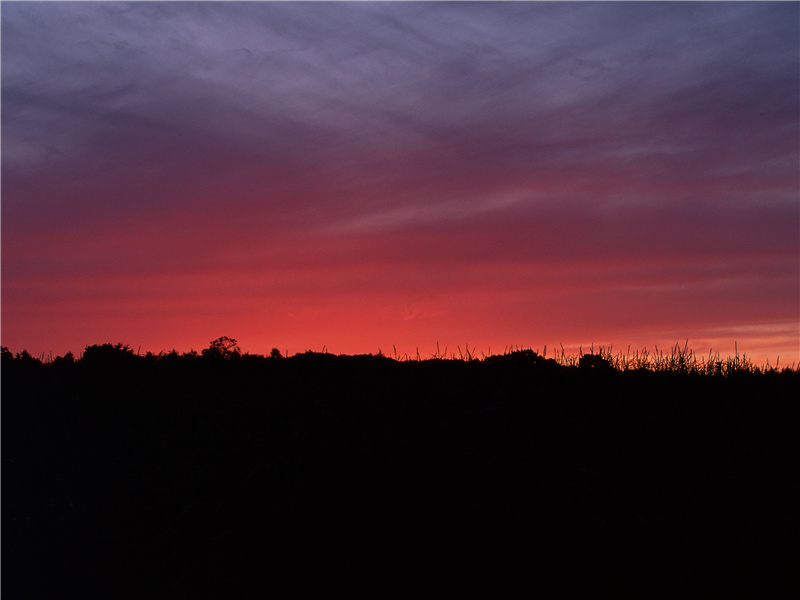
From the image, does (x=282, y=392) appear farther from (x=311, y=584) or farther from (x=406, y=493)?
(x=311, y=584)

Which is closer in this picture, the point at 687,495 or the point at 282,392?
the point at 687,495

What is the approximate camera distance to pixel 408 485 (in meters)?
9.82

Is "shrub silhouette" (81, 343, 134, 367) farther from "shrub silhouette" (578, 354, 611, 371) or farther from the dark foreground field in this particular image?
"shrub silhouette" (578, 354, 611, 371)

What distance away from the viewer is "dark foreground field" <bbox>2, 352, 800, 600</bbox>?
28.5ft

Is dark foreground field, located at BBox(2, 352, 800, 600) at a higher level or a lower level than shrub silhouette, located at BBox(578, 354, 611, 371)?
lower

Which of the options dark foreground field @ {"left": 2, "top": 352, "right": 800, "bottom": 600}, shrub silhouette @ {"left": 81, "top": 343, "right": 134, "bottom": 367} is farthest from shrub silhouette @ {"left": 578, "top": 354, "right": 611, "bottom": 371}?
shrub silhouette @ {"left": 81, "top": 343, "right": 134, "bottom": 367}

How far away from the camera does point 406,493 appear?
969 cm

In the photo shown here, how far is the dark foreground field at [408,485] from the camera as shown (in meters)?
8.67

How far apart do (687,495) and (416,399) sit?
15.3 feet

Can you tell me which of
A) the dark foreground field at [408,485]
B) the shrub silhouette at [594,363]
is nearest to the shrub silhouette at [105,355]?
the dark foreground field at [408,485]

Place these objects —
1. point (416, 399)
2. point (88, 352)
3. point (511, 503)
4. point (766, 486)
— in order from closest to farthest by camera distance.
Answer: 1. point (511, 503)
2. point (766, 486)
3. point (416, 399)
4. point (88, 352)

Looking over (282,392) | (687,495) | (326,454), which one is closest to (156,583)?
(326,454)

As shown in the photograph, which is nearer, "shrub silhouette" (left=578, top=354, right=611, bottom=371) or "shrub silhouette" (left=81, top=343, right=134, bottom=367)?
"shrub silhouette" (left=578, top=354, right=611, bottom=371)

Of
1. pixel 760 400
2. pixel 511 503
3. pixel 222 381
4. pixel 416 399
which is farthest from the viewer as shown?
pixel 222 381
